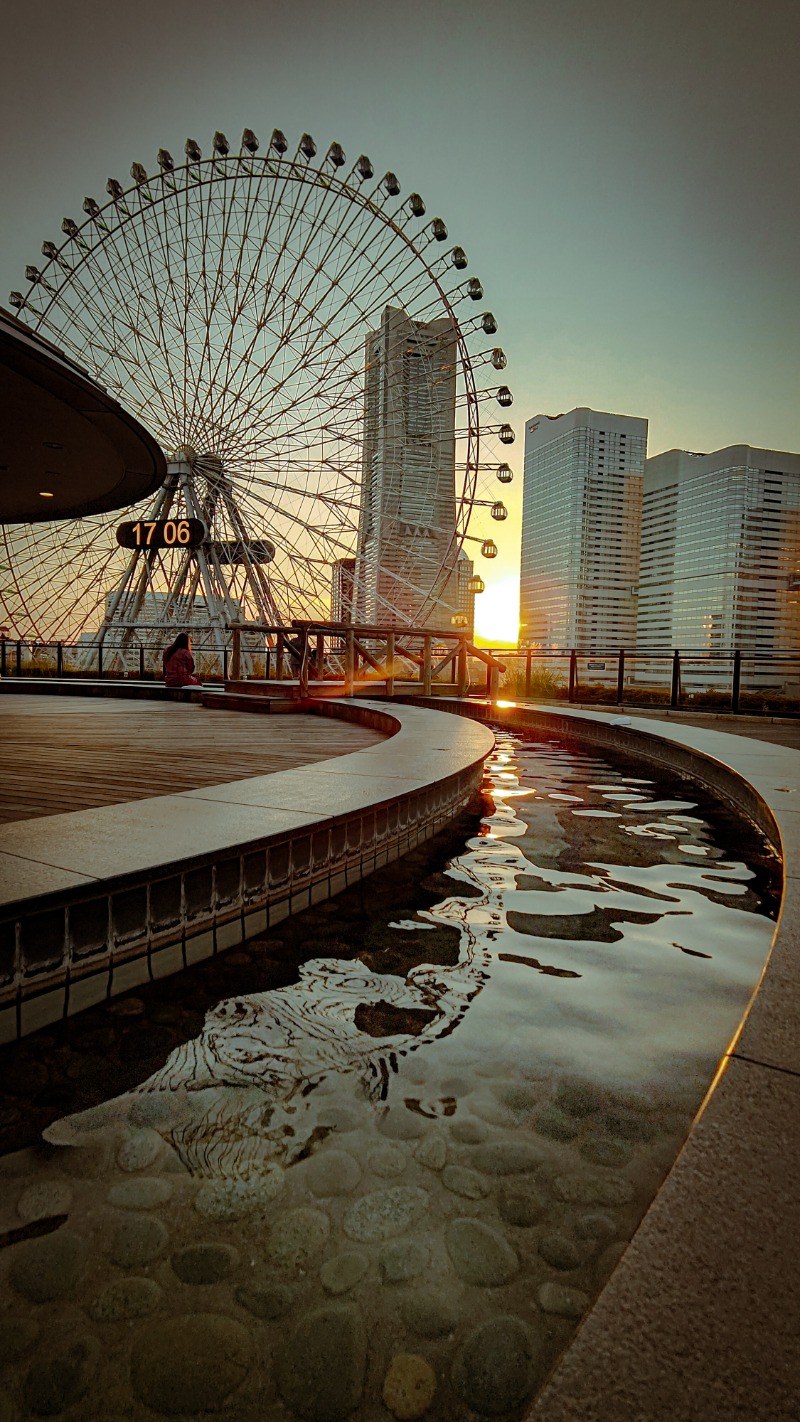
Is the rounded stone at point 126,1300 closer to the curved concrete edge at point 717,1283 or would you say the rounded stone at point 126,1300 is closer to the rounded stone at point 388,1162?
the rounded stone at point 388,1162

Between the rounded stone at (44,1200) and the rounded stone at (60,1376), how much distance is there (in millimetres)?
301

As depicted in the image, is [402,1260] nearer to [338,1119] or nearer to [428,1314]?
[428,1314]

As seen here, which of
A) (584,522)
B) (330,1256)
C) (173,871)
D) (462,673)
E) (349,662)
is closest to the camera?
(330,1256)

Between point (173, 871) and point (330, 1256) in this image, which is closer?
point (330, 1256)

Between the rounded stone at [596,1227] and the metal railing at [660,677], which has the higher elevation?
the metal railing at [660,677]

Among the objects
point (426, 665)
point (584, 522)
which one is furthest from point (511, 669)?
point (584, 522)

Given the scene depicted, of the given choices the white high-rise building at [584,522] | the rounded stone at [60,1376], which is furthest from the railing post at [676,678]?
the white high-rise building at [584,522]

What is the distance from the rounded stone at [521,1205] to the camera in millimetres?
1201

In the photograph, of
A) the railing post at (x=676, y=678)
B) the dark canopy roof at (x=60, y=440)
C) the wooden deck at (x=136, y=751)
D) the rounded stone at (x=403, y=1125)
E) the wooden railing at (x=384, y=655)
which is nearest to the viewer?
the rounded stone at (x=403, y=1125)

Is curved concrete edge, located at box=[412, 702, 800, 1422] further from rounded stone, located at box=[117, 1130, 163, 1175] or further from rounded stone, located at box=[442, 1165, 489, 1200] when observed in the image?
rounded stone, located at box=[117, 1130, 163, 1175]

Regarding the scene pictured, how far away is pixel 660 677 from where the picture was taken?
1469 cm

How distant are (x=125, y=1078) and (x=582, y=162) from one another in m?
21.2

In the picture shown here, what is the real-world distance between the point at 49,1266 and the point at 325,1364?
0.50 metres

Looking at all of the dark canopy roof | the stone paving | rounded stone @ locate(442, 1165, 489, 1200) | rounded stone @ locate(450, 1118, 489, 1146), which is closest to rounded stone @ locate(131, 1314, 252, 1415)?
the stone paving
